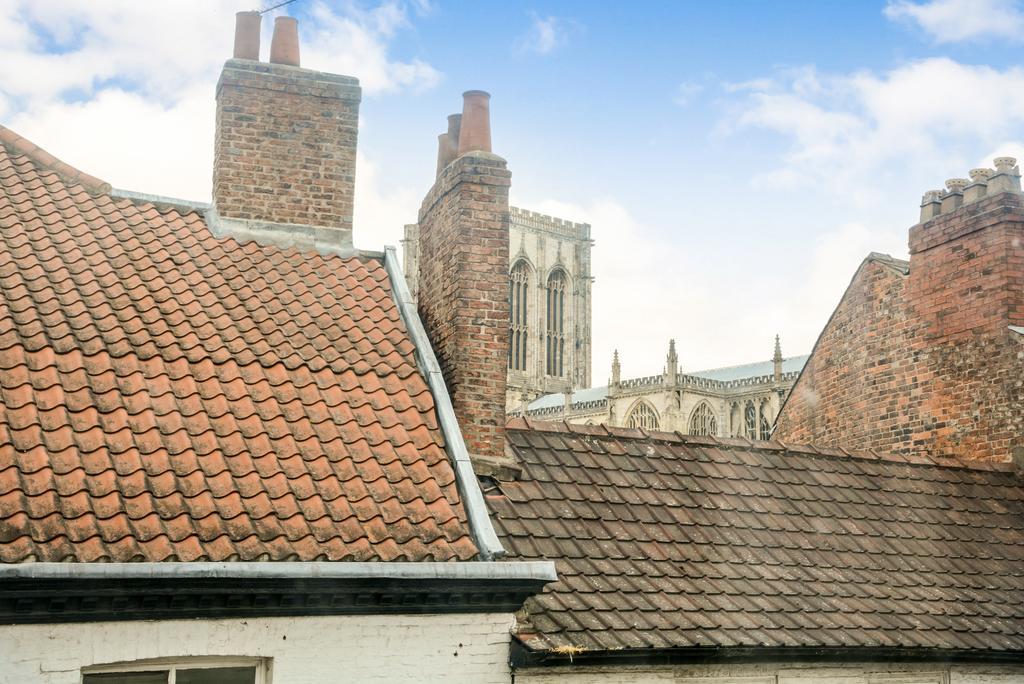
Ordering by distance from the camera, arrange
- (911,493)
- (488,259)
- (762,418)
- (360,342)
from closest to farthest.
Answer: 1. (360,342)
2. (488,259)
3. (911,493)
4. (762,418)

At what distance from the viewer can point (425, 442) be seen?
25.1 feet

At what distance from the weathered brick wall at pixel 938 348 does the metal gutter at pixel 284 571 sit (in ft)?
26.0

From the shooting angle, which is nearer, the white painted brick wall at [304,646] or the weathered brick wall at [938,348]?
the white painted brick wall at [304,646]

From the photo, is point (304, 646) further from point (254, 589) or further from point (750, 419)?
point (750, 419)

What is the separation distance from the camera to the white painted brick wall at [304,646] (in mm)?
5684

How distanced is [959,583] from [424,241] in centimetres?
618

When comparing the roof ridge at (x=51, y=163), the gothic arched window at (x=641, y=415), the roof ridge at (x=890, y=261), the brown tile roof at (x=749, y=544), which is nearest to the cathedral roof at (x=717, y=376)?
the gothic arched window at (x=641, y=415)

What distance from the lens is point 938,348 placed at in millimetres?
13234

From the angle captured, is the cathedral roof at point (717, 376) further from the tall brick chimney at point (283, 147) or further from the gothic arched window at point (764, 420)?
the tall brick chimney at point (283, 147)

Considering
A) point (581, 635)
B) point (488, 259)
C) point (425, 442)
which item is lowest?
point (581, 635)

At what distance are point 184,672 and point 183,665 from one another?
0.05 m

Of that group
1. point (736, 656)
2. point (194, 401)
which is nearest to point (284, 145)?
point (194, 401)

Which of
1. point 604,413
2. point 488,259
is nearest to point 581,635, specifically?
point 488,259

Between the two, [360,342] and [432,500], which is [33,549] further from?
[360,342]
